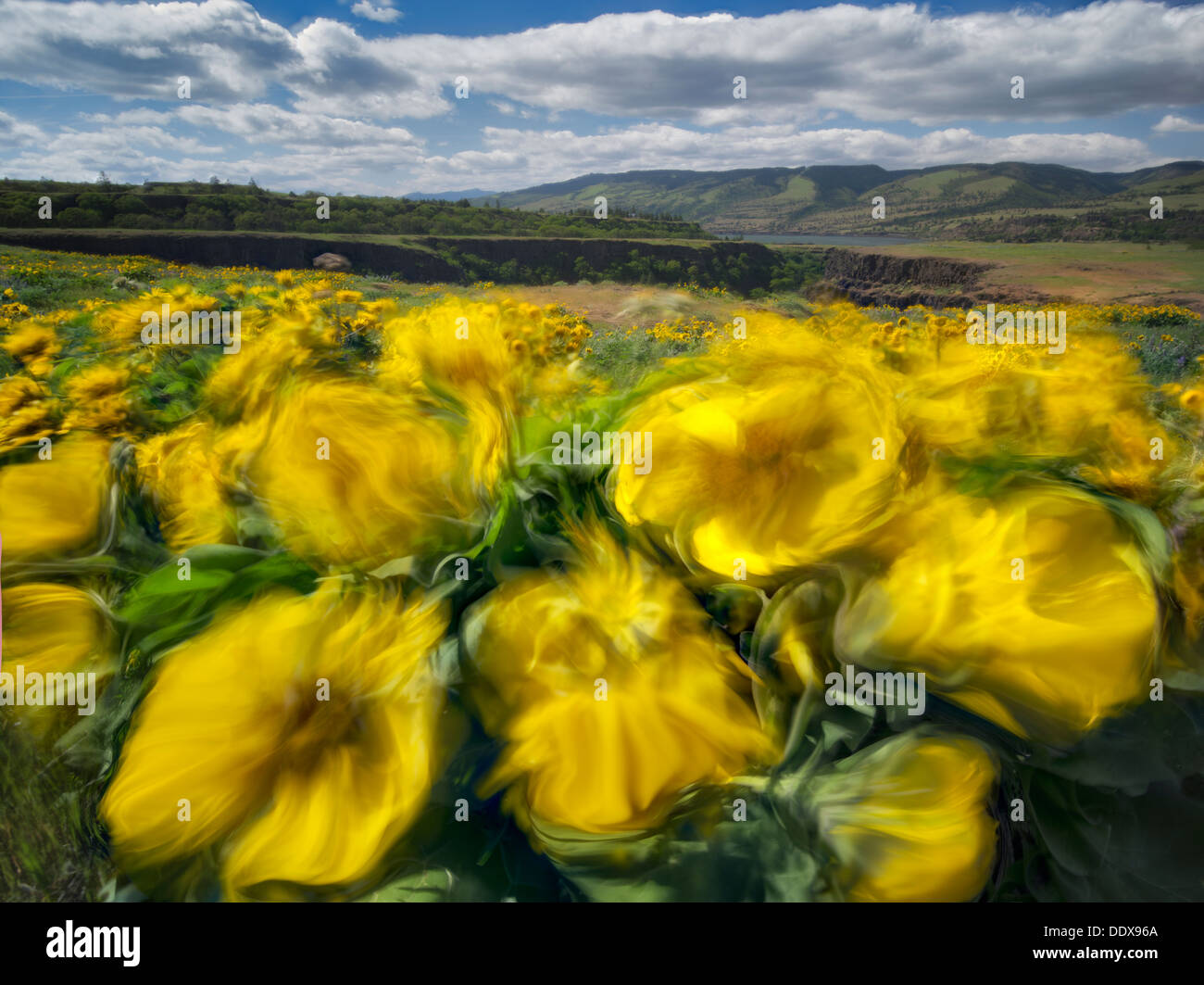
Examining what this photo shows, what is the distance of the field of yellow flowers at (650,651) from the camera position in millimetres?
510

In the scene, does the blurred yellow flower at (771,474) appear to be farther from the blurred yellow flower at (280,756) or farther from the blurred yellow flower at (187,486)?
the blurred yellow flower at (187,486)

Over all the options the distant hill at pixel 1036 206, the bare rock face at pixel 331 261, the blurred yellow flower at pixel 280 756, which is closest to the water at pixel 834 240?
the distant hill at pixel 1036 206

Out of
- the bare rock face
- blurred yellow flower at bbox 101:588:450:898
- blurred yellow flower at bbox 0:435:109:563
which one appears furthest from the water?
blurred yellow flower at bbox 101:588:450:898

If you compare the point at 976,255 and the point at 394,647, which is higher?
the point at 976,255

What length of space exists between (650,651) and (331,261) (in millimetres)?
11384

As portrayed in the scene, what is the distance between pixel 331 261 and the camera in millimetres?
10406

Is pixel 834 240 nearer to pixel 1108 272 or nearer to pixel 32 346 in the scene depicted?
pixel 1108 272

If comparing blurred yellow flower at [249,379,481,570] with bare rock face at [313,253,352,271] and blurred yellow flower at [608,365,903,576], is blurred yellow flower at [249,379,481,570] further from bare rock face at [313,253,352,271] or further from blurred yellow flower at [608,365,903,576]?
bare rock face at [313,253,352,271]

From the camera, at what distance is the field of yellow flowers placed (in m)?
0.51

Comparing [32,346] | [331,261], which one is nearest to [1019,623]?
[32,346]
